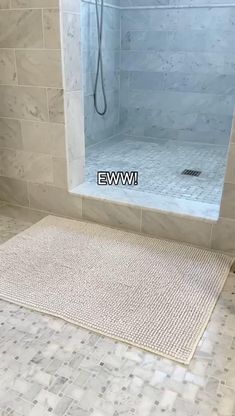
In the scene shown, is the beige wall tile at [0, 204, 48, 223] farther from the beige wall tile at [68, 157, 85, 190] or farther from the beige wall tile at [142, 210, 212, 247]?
the beige wall tile at [142, 210, 212, 247]

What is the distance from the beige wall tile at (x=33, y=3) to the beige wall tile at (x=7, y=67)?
0.75ft

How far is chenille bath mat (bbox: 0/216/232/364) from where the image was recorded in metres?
1.31

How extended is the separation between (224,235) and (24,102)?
1.34 meters

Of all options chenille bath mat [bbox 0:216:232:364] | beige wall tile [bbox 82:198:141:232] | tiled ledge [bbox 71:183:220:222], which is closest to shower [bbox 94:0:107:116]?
tiled ledge [bbox 71:183:220:222]

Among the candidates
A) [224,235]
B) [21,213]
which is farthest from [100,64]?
[224,235]

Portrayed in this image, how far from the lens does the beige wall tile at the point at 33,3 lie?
1.75m

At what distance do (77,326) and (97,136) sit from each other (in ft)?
7.71

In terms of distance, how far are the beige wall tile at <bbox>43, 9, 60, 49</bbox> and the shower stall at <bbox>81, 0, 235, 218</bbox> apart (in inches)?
39.8

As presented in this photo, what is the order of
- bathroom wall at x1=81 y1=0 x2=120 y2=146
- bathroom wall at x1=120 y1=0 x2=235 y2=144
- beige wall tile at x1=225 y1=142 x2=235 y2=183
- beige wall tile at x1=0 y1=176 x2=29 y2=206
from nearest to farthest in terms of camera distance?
beige wall tile at x1=225 y1=142 x2=235 y2=183
beige wall tile at x1=0 y1=176 x2=29 y2=206
bathroom wall at x1=81 y1=0 x2=120 y2=146
bathroom wall at x1=120 y1=0 x2=235 y2=144

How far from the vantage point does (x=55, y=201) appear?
2.18m

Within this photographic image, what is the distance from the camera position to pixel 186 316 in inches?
A: 53.9

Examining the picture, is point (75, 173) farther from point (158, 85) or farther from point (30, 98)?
point (158, 85)

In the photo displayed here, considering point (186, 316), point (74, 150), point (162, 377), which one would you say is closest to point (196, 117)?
point (74, 150)

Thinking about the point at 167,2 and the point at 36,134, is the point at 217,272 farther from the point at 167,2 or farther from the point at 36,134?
the point at 167,2
